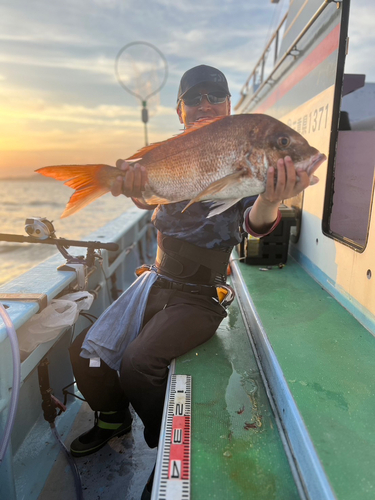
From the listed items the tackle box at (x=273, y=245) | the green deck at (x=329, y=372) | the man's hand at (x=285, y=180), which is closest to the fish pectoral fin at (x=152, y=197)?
A: the man's hand at (x=285, y=180)

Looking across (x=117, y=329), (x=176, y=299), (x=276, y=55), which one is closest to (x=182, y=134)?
(x=176, y=299)

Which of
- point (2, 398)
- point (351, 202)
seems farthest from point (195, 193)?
point (351, 202)

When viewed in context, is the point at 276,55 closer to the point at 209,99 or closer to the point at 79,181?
the point at 209,99

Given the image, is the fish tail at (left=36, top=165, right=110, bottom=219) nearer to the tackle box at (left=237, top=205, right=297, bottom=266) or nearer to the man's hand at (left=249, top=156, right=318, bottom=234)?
the man's hand at (left=249, top=156, right=318, bottom=234)

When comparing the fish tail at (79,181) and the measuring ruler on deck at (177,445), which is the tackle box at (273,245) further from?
the fish tail at (79,181)

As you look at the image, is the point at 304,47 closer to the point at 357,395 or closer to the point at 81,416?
the point at 357,395

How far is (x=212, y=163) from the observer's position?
1.59 m

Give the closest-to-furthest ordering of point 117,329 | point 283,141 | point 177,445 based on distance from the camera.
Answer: point 177,445 → point 283,141 → point 117,329

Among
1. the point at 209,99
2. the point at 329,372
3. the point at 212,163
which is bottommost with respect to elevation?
the point at 329,372

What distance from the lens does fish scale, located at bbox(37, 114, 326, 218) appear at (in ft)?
4.98

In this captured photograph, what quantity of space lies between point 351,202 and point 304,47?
5.51ft

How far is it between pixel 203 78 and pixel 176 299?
4.49 feet

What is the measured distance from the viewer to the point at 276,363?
178 cm

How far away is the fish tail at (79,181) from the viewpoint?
1564 millimetres
